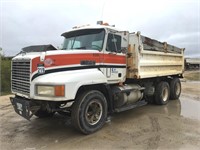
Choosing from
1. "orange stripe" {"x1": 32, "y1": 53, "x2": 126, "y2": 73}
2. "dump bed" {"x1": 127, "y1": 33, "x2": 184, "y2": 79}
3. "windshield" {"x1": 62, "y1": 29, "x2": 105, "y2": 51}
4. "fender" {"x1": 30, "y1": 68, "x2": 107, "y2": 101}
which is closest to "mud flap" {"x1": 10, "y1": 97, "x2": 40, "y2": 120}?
"fender" {"x1": 30, "y1": 68, "x2": 107, "y2": 101}

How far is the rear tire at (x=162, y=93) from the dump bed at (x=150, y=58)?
49 centimetres

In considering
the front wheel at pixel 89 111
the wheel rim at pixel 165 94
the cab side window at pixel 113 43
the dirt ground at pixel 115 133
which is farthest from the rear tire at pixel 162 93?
the front wheel at pixel 89 111

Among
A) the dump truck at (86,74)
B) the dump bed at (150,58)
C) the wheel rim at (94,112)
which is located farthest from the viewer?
the dump bed at (150,58)

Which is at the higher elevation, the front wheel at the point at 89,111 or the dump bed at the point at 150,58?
the dump bed at the point at 150,58

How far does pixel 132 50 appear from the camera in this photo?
7410mm

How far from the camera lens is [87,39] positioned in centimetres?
648

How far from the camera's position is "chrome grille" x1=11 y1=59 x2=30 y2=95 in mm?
5359

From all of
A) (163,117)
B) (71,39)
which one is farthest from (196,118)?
(71,39)

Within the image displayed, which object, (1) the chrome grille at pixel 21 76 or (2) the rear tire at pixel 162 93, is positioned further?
(2) the rear tire at pixel 162 93

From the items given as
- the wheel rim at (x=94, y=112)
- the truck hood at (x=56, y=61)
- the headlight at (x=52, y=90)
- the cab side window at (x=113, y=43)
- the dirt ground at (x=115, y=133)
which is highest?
the cab side window at (x=113, y=43)

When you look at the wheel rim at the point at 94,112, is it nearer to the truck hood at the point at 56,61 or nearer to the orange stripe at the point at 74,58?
the truck hood at the point at 56,61

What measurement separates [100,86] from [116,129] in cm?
122

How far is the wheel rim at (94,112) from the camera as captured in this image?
5708mm

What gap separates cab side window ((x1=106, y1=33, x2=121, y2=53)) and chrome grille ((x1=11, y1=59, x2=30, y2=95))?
2.31m
